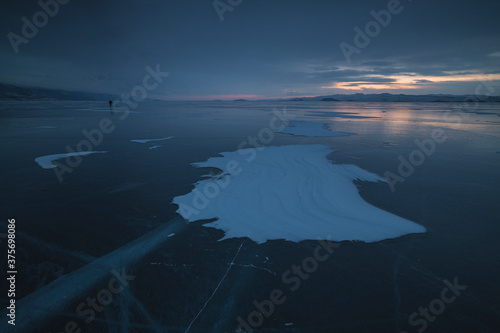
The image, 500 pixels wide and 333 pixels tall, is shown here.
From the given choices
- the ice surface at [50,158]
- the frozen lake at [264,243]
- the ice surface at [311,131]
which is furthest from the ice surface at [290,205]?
the ice surface at [311,131]

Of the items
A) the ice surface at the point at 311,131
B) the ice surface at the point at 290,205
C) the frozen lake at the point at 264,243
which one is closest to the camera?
the frozen lake at the point at 264,243

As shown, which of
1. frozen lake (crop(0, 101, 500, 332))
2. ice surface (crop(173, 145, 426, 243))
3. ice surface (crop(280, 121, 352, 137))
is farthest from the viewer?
ice surface (crop(280, 121, 352, 137))

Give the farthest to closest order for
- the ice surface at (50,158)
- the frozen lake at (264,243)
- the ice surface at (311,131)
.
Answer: the ice surface at (311,131) → the ice surface at (50,158) → the frozen lake at (264,243)

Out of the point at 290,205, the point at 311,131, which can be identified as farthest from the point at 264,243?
the point at 311,131

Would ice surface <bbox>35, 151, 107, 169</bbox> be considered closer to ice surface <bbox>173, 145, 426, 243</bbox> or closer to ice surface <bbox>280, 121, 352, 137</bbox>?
ice surface <bbox>173, 145, 426, 243</bbox>

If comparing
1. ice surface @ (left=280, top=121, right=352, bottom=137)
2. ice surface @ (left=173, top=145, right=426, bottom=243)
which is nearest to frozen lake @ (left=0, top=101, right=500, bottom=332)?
ice surface @ (left=173, top=145, right=426, bottom=243)

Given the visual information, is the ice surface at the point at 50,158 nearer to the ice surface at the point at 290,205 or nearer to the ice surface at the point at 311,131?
the ice surface at the point at 290,205

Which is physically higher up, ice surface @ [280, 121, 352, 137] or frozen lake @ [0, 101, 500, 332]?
ice surface @ [280, 121, 352, 137]
